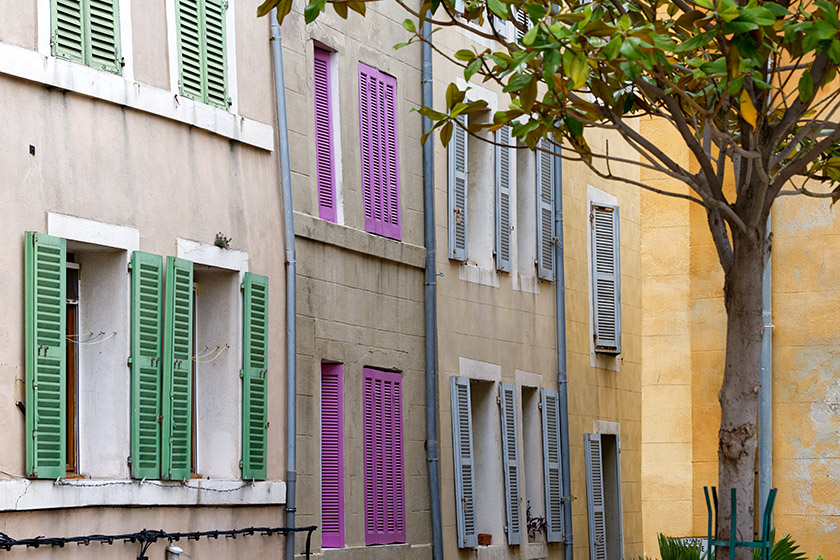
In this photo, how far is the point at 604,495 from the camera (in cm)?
2114

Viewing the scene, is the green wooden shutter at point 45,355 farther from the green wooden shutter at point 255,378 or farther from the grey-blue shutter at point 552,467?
the grey-blue shutter at point 552,467

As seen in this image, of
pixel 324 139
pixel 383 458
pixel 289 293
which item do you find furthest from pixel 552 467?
pixel 289 293

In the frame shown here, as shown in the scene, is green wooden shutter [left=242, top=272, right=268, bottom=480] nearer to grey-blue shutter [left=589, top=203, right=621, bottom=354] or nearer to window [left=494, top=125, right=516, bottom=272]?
window [left=494, top=125, right=516, bottom=272]

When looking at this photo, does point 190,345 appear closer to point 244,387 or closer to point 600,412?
point 244,387

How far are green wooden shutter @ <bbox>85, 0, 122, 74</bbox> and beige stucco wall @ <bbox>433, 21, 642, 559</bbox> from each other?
541 cm

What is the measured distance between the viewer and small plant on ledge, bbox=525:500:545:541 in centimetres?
1797

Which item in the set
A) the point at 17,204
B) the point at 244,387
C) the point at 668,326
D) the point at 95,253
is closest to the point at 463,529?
the point at 668,326

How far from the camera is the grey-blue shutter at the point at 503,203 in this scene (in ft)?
57.5

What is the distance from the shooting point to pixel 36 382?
10.3 meters

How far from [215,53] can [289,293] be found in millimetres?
Result: 2032

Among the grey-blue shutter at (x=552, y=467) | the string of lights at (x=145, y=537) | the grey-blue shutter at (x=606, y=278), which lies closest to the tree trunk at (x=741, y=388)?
the string of lights at (x=145, y=537)

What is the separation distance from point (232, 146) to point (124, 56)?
1524 mm

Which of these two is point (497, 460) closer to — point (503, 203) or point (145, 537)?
point (503, 203)

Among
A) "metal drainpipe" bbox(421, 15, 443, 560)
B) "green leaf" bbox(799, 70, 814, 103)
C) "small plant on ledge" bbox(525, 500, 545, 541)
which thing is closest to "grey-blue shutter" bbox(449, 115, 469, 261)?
"metal drainpipe" bbox(421, 15, 443, 560)
